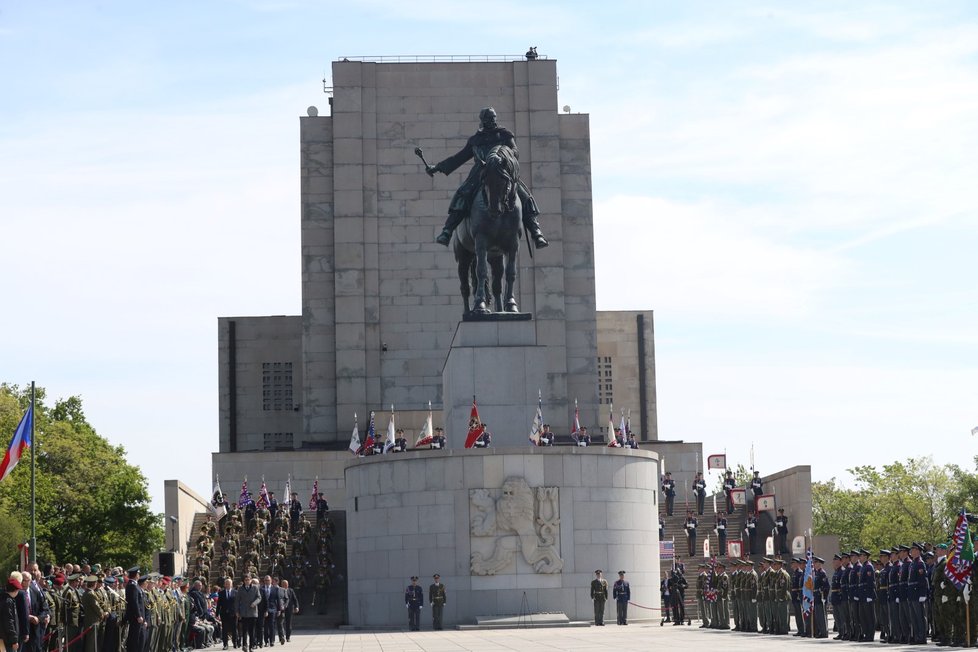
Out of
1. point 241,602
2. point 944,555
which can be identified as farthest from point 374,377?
point 944,555

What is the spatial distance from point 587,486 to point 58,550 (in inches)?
1647

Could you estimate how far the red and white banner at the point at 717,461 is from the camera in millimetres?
63812

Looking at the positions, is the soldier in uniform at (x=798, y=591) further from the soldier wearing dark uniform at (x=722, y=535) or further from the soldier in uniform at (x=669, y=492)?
the soldier in uniform at (x=669, y=492)

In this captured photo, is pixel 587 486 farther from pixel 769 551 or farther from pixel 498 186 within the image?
pixel 769 551

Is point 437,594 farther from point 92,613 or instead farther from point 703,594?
point 92,613

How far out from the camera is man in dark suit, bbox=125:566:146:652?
90.5ft

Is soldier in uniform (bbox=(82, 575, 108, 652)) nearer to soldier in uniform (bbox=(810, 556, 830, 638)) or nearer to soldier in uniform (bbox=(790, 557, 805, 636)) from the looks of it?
soldier in uniform (bbox=(810, 556, 830, 638))

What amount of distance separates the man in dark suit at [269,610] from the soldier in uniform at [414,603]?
155 inches

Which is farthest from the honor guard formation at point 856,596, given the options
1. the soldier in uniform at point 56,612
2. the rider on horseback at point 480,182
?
the soldier in uniform at point 56,612

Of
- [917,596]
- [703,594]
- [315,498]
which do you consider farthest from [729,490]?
[917,596]

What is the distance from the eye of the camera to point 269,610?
115 feet

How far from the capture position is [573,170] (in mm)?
72438

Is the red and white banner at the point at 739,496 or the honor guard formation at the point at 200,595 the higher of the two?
the red and white banner at the point at 739,496

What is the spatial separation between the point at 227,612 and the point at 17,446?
25.4 ft
